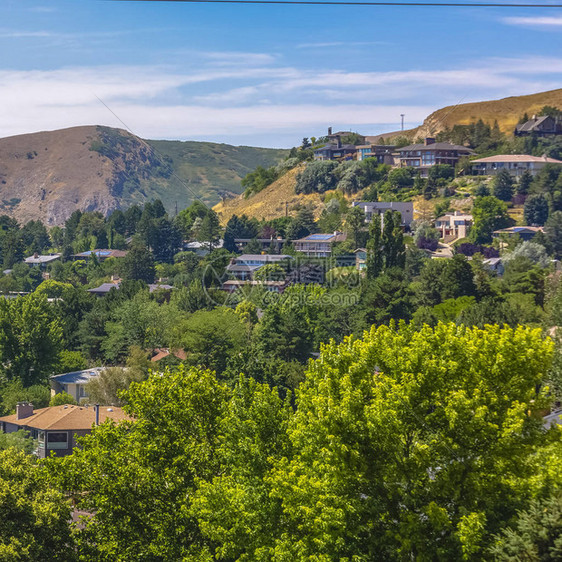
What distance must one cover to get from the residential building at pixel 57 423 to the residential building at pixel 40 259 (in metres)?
88.3

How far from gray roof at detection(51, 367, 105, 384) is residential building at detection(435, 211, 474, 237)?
5846 centimetres

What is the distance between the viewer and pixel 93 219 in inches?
5531

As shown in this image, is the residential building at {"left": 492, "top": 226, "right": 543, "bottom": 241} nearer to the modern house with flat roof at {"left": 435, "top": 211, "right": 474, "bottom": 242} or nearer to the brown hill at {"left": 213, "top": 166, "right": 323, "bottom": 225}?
the modern house with flat roof at {"left": 435, "top": 211, "right": 474, "bottom": 242}

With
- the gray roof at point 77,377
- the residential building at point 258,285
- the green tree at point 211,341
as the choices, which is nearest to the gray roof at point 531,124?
the residential building at point 258,285

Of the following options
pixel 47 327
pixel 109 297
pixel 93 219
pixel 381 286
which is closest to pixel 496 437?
pixel 381 286

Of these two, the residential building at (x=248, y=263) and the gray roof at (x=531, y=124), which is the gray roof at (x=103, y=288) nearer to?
the residential building at (x=248, y=263)

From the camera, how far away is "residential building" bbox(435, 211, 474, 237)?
343ft

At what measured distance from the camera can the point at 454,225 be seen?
346 ft

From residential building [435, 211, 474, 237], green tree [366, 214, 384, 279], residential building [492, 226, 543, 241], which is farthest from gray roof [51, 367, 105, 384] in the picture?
residential building [492, 226, 543, 241]

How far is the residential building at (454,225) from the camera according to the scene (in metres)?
105

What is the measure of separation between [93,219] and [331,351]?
12531 cm

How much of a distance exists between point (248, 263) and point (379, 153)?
4465 cm

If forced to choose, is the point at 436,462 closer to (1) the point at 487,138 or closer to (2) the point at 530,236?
Answer: (2) the point at 530,236

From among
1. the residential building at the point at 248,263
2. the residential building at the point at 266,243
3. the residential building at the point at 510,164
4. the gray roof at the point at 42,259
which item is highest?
the residential building at the point at 510,164
